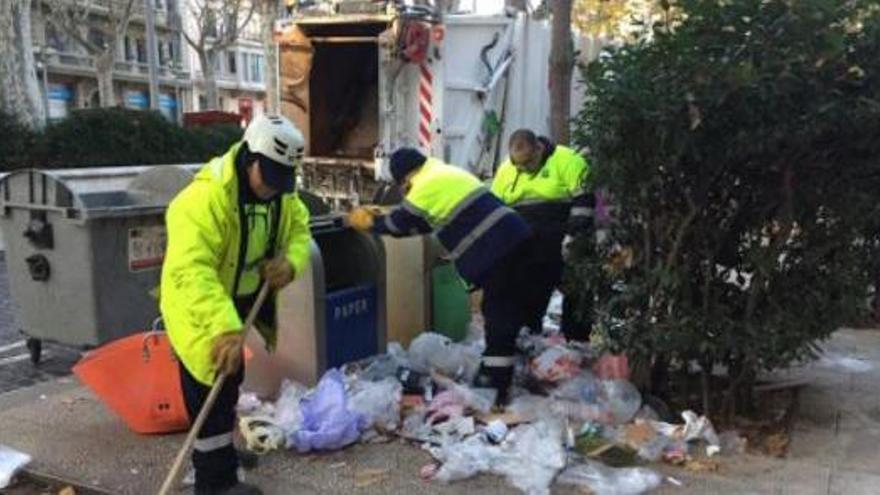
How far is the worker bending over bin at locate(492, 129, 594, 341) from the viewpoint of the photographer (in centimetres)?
540

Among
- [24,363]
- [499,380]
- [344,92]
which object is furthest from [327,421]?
[344,92]

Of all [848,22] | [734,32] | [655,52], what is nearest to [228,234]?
[655,52]

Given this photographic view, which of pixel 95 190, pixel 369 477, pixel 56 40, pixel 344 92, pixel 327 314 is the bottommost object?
pixel 369 477

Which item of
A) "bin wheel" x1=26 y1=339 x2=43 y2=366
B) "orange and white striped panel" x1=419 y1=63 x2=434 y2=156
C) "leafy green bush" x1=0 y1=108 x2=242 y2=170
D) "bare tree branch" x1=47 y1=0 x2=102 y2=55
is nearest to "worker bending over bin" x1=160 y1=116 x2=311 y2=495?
"bin wheel" x1=26 y1=339 x2=43 y2=366

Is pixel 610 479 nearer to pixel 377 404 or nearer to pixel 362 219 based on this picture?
pixel 377 404

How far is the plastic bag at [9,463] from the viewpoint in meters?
3.91

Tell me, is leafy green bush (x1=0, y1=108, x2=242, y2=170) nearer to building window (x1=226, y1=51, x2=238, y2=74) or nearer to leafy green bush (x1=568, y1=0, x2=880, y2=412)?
leafy green bush (x1=568, y1=0, x2=880, y2=412)

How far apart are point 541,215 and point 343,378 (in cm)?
161

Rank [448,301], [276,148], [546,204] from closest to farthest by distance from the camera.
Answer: [276,148]
[546,204]
[448,301]

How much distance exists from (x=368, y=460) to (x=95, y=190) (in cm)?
296

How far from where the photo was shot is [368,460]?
4070 millimetres

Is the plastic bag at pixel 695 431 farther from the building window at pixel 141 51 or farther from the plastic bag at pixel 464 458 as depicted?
the building window at pixel 141 51

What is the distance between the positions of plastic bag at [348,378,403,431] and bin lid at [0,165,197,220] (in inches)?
72.7

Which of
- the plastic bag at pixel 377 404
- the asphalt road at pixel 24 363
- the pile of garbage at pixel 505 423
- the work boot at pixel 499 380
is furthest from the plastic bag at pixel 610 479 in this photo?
the asphalt road at pixel 24 363
